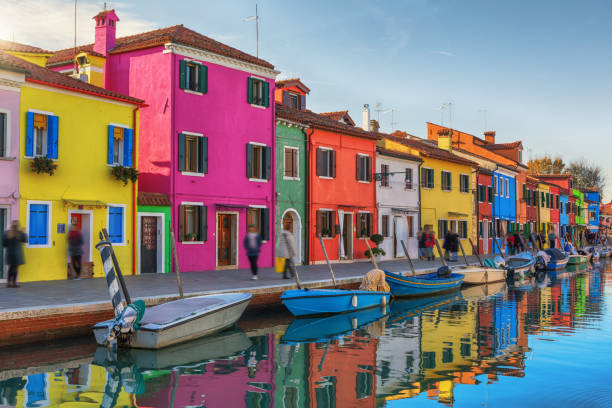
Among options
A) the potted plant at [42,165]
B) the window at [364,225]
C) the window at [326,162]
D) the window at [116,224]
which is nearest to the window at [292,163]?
the window at [326,162]

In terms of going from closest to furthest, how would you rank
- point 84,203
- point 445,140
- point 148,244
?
point 84,203
point 148,244
point 445,140

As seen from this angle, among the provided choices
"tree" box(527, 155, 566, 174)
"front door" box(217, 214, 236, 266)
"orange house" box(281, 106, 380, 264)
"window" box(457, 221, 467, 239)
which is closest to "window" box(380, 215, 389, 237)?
"orange house" box(281, 106, 380, 264)

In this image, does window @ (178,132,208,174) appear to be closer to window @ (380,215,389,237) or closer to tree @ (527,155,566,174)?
window @ (380,215,389,237)

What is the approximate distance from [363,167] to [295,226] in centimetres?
587

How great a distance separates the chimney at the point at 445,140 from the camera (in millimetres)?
44369

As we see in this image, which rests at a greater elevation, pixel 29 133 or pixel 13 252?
pixel 29 133

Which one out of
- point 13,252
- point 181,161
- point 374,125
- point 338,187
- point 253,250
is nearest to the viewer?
point 13,252

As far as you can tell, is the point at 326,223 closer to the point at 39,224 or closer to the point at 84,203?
the point at 84,203

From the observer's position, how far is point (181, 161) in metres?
22.8

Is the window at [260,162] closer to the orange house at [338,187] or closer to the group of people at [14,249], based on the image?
the orange house at [338,187]

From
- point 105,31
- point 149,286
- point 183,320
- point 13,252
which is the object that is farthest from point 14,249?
point 105,31

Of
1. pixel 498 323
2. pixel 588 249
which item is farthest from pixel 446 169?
pixel 498 323

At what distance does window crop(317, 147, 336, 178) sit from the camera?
94.6 feet

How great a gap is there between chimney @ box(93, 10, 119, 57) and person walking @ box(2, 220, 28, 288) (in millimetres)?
10166
